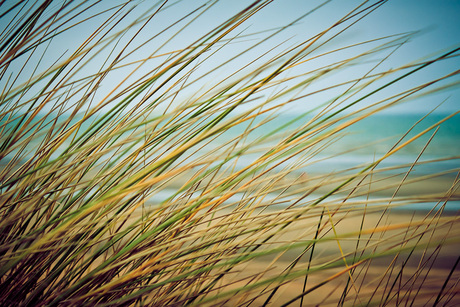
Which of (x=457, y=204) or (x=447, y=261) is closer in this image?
(x=447, y=261)

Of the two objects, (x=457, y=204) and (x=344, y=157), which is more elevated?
(x=344, y=157)

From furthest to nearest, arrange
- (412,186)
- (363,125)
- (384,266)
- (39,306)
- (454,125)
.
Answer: (363,125), (454,125), (412,186), (384,266), (39,306)

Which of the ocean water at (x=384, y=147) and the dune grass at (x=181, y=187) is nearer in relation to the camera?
the dune grass at (x=181, y=187)

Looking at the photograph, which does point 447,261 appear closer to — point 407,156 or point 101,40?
point 101,40

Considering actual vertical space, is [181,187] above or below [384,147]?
above

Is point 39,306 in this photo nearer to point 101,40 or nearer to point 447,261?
point 101,40

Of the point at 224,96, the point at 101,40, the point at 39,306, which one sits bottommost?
the point at 39,306

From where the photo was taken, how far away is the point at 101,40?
0.45m

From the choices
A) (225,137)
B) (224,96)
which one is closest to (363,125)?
(225,137)

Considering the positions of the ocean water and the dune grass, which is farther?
the ocean water

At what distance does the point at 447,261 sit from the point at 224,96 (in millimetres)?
1180

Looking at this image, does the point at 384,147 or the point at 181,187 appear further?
the point at 384,147

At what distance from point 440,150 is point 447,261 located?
8.41ft

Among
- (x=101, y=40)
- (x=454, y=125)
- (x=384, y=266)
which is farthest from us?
(x=454, y=125)
